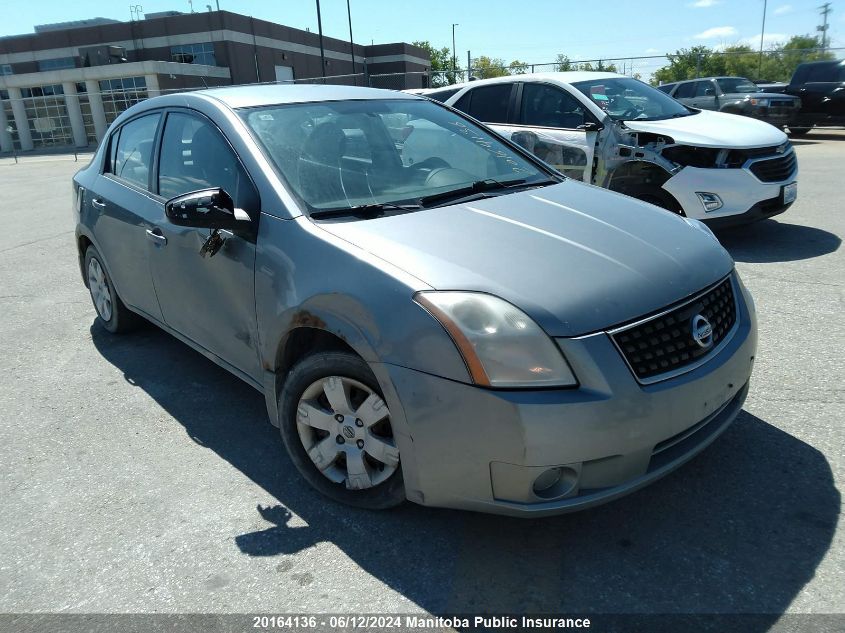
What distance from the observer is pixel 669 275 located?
2.53 metres

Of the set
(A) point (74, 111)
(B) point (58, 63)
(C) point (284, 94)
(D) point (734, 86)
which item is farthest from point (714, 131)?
(B) point (58, 63)

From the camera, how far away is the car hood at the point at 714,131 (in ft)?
20.8

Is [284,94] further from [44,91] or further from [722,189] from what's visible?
[44,91]

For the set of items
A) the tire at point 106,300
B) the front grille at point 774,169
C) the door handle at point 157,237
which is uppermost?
the door handle at point 157,237

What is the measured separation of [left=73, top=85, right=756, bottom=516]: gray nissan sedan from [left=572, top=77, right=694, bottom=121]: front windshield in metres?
3.77

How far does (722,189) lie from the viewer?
6.30 meters

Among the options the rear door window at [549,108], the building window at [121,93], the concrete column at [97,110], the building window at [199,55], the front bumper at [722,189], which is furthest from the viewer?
the building window at [199,55]

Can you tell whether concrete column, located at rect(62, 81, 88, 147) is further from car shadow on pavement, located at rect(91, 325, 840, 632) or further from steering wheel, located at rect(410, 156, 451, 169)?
car shadow on pavement, located at rect(91, 325, 840, 632)

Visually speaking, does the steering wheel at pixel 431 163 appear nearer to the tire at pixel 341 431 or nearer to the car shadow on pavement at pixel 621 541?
the tire at pixel 341 431

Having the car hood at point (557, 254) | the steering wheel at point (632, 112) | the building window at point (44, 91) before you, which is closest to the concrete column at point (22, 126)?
the building window at point (44, 91)

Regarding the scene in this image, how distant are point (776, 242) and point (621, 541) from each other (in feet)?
17.8

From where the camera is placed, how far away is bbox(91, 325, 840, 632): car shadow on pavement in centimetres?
227

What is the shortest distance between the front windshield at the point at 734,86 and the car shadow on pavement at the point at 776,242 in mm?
12279

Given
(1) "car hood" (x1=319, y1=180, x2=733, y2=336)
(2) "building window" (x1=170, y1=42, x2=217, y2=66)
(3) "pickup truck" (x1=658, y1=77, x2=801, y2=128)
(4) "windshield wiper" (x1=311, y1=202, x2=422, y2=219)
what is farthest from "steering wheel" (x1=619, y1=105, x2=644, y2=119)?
(2) "building window" (x1=170, y1=42, x2=217, y2=66)
